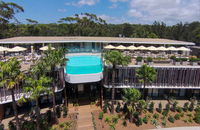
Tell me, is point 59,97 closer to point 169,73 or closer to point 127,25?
point 169,73

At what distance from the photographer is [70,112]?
57.3 feet

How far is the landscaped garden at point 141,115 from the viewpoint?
50.7ft

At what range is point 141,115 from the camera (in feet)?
57.3

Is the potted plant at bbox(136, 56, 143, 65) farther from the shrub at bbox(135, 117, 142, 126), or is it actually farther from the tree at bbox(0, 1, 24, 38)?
the tree at bbox(0, 1, 24, 38)

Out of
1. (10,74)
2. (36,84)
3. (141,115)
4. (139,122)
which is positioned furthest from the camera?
(141,115)

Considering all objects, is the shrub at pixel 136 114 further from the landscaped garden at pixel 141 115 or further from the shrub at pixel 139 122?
the shrub at pixel 139 122

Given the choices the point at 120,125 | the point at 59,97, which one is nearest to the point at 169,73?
the point at 120,125

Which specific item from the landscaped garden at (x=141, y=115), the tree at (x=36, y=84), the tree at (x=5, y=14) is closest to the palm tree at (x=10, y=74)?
the tree at (x=36, y=84)

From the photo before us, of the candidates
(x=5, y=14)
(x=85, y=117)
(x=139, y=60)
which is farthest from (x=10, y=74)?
(x=5, y=14)

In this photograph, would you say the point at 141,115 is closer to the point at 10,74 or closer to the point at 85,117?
the point at 85,117

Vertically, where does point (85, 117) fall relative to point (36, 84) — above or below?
below

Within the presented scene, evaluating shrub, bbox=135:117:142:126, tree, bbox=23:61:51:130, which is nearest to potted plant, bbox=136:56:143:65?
shrub, bbox=135:117:142:126

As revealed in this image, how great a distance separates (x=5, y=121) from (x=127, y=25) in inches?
2657

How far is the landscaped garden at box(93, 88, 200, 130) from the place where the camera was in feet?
50.7
